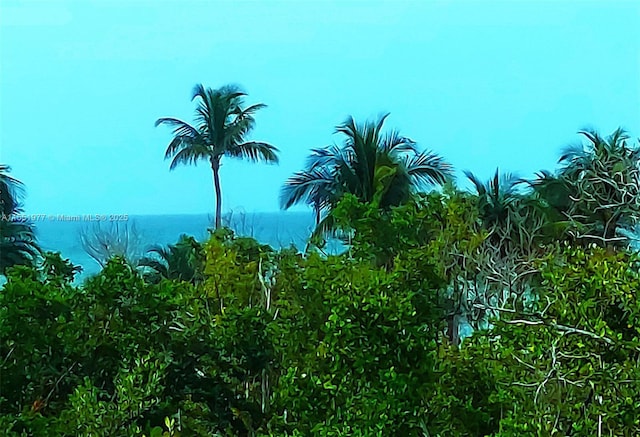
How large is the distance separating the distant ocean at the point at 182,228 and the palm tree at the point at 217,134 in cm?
7

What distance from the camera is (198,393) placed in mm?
2031

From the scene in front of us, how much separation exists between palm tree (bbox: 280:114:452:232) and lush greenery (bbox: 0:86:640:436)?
0.01 metres

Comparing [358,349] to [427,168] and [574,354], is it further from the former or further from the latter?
[427,168]

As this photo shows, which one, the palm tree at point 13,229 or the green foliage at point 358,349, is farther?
the palm tree at point 13,229

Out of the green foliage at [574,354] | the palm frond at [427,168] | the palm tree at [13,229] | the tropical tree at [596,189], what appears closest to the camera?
the green foliage at [574,354]

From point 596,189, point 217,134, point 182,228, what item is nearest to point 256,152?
point 217,134

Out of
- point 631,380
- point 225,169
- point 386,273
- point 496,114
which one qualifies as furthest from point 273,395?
point 496,114

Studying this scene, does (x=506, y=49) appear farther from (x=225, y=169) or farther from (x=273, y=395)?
(x=273, y=395)

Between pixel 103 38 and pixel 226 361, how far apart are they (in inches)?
41.0

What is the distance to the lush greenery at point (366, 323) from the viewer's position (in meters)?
1.79

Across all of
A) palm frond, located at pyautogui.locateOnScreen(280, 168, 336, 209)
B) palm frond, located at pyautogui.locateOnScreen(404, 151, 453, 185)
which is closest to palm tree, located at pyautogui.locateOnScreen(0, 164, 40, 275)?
palm frond, located at pyautogui.locateOnScreen(280, 168, 336, 209)

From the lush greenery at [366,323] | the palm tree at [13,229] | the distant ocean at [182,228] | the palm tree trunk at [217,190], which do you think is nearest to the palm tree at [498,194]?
the lush greenery at [366,323]

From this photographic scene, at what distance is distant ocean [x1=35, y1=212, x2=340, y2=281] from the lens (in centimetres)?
217

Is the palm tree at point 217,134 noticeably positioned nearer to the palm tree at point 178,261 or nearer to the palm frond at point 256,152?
the palm frond at point 256,152
